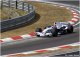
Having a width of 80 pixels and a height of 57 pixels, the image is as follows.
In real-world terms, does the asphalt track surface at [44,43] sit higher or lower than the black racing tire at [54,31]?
lower

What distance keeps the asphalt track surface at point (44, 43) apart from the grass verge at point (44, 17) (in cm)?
245

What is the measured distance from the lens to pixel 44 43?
19031mm

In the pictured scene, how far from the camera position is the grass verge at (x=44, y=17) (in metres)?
22.2

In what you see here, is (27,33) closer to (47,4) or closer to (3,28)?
(3,28)

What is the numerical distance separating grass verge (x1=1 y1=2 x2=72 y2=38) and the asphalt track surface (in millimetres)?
2447

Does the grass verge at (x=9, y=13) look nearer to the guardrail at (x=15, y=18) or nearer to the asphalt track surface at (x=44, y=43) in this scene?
the guardrail at (x=15, y=18)

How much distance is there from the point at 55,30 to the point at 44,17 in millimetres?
7590

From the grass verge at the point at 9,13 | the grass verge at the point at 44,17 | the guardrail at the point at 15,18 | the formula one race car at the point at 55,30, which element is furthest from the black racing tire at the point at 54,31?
the grass verge at the point at 9,13

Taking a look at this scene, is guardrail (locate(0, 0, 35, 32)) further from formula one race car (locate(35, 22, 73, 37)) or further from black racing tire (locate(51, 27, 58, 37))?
black racing tire (locate(51, 27, 58, 37))

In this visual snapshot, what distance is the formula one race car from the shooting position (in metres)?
20.3

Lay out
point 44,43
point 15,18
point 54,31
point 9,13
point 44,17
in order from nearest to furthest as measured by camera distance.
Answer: point 44,43, point 54,31, point 15,18, point 44,17, point 9,13

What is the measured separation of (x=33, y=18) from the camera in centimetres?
2639

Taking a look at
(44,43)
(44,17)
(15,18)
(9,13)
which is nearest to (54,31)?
(44,43)

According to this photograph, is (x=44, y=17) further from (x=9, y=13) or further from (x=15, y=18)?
(x=15, y=18)
